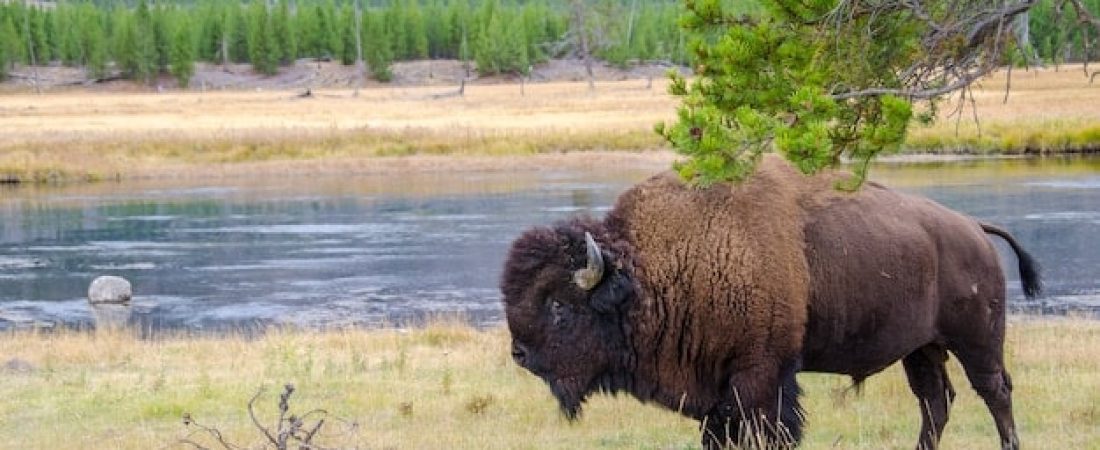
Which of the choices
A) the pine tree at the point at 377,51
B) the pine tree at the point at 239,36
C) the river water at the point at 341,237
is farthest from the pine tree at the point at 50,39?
the river water at the point at 341,237

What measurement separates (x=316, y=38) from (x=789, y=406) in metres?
116

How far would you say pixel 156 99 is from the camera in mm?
82625

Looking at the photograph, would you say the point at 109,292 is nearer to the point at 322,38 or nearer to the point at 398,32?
the point at 322,38

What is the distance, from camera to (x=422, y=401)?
34.7 feet

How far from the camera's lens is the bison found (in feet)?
23.8

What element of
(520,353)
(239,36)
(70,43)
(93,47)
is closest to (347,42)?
(239,36)

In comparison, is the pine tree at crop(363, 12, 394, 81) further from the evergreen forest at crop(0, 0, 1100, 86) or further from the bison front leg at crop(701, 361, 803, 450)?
the bison front leg at crop(701, 361, 803, 450)

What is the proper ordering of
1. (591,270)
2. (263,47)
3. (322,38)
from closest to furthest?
(591,270) < (263,47) < (322,38)

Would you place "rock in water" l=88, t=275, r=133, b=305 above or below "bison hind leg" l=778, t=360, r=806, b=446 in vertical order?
below

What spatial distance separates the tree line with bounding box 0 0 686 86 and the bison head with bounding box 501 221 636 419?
92650 millimetres

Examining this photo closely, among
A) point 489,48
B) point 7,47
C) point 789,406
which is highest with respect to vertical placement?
point 789,406

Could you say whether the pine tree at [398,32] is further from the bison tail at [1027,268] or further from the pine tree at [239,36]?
the bison tail at [1027,268]

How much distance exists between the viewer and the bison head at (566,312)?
7.30 meters

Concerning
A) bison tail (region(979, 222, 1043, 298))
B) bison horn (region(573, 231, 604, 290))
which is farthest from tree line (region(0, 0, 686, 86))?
bison horn (region(573, 231, 604, 290))
